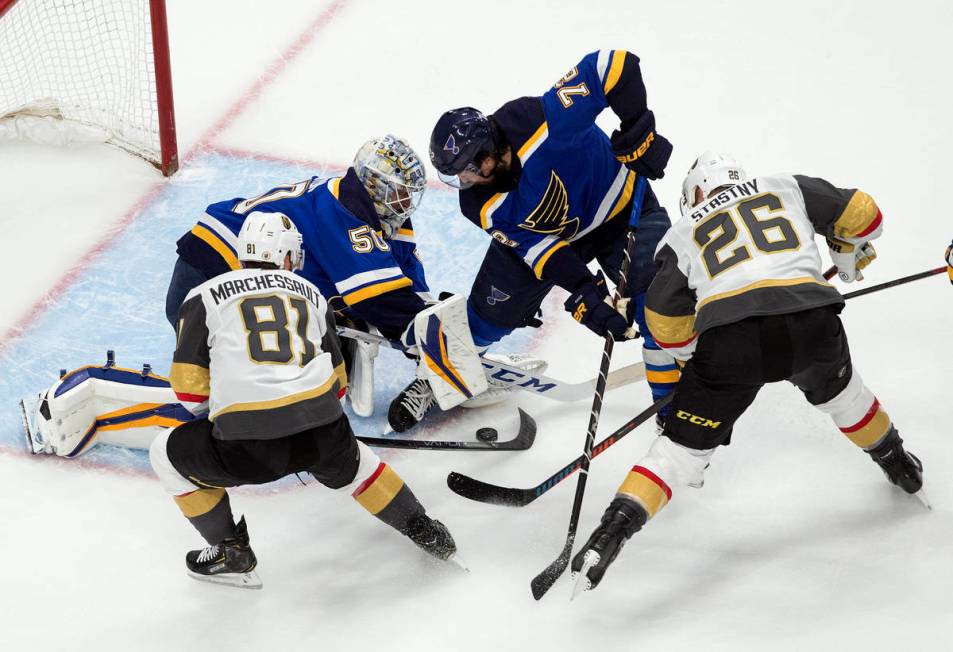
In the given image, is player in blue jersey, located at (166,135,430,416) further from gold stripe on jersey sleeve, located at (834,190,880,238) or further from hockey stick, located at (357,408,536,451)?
gold stripe on jersey sleeve, located at (834,190,880,238)

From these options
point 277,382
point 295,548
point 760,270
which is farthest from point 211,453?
point 760,270

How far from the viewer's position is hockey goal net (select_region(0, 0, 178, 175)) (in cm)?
461

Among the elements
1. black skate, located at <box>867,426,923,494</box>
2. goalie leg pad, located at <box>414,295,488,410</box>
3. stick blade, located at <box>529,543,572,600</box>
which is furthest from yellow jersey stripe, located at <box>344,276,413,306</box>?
black skate, located at <box>867,426,923,494</box>

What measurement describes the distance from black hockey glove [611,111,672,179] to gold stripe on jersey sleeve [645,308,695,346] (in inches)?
21.1

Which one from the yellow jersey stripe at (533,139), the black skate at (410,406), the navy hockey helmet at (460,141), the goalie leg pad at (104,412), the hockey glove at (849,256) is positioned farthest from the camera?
the black skate at (410,406)

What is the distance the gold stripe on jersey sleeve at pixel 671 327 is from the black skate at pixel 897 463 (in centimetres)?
60

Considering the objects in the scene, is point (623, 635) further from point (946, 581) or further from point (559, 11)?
point (559, 11)

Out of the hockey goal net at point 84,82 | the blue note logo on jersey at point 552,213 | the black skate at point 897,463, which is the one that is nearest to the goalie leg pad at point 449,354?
the blue note logo on jersey at point 552,213

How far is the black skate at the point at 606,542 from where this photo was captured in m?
2.71

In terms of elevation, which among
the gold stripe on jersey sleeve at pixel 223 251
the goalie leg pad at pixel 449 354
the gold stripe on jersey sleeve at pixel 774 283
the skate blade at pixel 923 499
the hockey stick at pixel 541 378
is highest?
the gold stripe on jersey sleeve at pixel 774 283

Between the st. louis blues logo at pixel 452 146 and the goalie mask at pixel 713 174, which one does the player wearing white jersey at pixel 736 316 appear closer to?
the goalie mask at pixel 713 174

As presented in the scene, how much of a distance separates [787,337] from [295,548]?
4.80 feet

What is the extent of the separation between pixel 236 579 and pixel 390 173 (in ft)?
3.97

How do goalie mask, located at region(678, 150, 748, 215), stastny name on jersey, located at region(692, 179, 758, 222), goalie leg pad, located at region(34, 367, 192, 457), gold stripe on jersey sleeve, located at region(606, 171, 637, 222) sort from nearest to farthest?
stastny name on jersey, located at region(692, 179, 758, 222) → goalie mask, located at region(678, 150, 748, 215) → goalie leg pad, located at region(34, 367, 192, 457) → gold stripe on jersey sleeve, located at region(606, 171, 637, 222)
